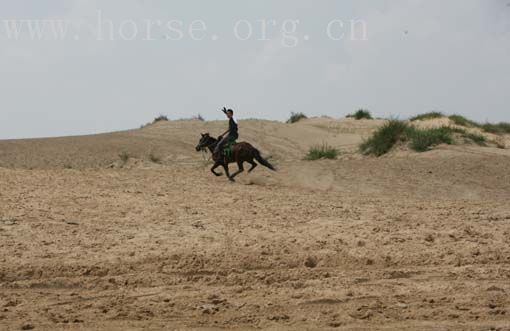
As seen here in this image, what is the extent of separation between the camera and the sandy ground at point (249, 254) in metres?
7.87

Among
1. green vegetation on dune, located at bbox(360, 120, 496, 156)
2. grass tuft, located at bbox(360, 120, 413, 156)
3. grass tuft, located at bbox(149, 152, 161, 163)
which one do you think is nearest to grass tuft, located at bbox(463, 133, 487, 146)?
green vegetation on dune, located at bbox(360, 120, 496, 156)

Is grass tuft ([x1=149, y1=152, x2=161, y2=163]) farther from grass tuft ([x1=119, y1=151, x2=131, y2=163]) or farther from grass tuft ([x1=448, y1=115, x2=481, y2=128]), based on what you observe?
grass tuft ([x1=448, y1=115, x2=481, y2=128])

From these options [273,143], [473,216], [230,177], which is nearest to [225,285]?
[473,216]

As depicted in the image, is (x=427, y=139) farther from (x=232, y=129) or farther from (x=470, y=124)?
(x=470, y=124)

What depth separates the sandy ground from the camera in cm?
787

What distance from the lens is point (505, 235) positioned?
1107 cm

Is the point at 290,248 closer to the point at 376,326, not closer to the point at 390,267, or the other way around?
the point at 390,267

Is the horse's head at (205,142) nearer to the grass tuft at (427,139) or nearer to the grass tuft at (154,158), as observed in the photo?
the grass tuft at (154,158)

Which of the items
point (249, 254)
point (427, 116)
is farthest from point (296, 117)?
point (249, 254)

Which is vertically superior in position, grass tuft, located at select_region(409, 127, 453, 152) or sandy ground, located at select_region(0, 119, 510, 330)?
grass tuft, located at select_region(409, 127, 453, 152)

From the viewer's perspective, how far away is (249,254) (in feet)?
32.4

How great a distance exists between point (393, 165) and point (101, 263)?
1226 cm

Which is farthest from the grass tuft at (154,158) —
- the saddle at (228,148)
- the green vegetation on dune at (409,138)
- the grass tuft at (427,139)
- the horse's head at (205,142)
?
the grass tuft at (427,139)

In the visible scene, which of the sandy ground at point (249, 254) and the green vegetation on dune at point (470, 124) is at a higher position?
the green vegetation on dune at point (470, 124)
